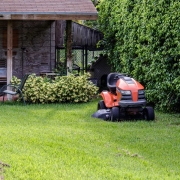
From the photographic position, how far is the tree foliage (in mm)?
10938

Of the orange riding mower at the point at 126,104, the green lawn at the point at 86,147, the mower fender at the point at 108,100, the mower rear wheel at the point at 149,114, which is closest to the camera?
the green lawn at the point at 86,147

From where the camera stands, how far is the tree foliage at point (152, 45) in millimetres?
10938

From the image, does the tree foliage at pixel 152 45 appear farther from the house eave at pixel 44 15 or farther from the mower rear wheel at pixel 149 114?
the house eave at pixel 44 15

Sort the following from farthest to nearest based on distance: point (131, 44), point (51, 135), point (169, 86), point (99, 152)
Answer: point (131, 44) → point (169, 86) → point (51, 135) → point (99, 152)

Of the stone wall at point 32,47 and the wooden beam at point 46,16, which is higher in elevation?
the wooden beam at point 46,16

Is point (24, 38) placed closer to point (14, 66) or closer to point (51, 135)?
point (14, 66)

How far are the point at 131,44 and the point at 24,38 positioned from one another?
5620mm

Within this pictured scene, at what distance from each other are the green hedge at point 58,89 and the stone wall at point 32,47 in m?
3.68

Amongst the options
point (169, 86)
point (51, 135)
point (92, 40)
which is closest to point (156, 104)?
point (169, 86)

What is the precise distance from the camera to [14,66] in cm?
1783

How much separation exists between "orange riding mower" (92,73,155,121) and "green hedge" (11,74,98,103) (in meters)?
2.57

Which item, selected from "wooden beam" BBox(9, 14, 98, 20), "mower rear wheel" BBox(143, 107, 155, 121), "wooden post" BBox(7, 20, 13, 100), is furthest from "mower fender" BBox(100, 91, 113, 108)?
"wooden post" BBox(7, 20, 13, 100)

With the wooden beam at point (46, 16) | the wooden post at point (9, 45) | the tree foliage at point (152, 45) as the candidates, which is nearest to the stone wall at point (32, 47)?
the wooden post at point (9, 45)

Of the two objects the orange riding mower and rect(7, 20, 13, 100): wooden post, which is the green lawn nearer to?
the orange riding mower
